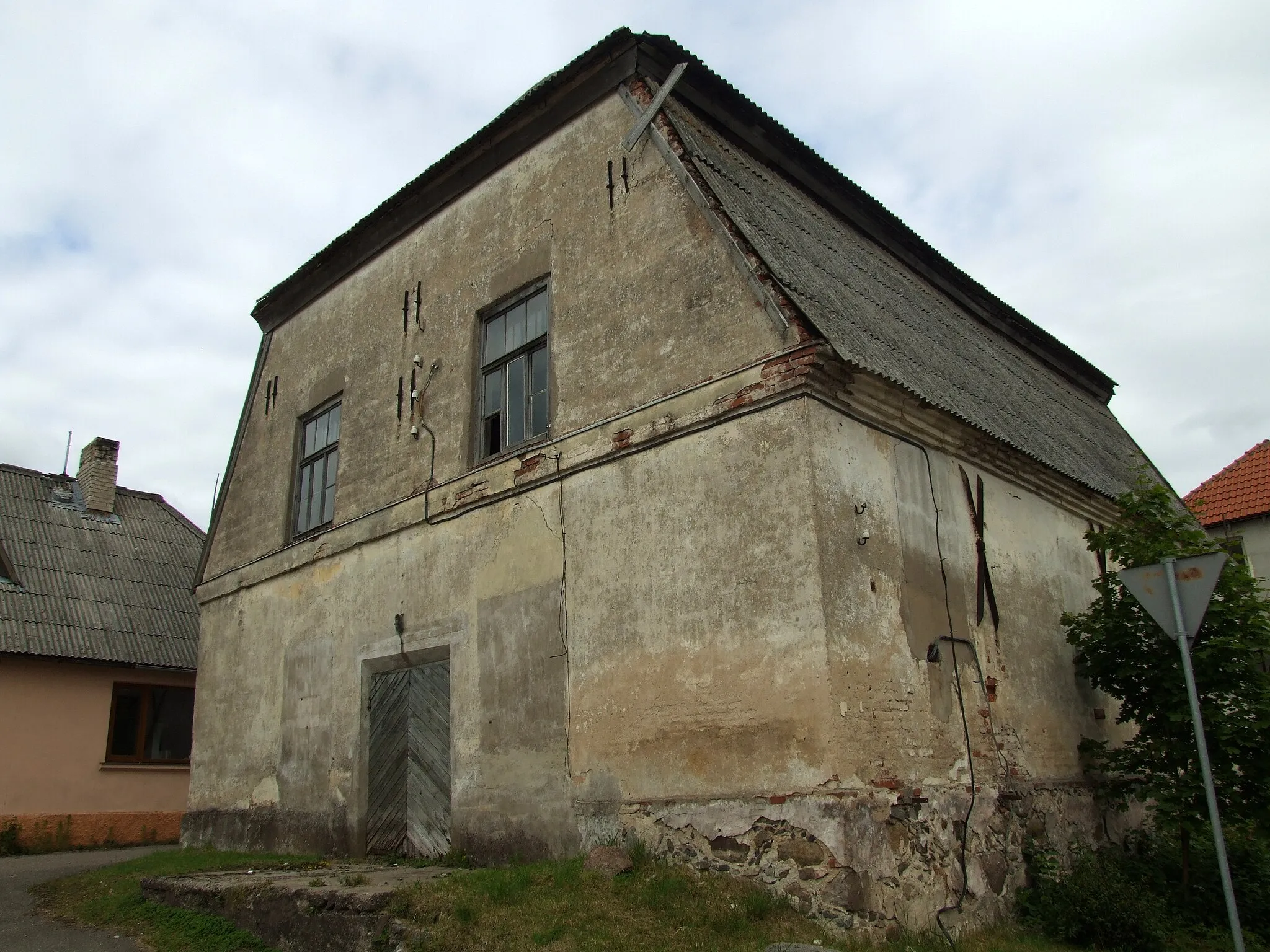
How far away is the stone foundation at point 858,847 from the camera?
19.6 ft

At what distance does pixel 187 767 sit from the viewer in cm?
1636

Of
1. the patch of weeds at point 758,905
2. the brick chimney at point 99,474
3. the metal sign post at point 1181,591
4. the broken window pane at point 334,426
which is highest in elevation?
the brick chimney at point 99,474

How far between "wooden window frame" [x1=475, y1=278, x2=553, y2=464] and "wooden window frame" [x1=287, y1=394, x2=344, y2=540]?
100.0 inches

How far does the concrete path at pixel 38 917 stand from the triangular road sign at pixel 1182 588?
7.67 metres

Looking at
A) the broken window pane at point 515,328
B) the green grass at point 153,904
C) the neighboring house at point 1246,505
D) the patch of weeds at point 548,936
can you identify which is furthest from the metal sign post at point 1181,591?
the neighboring house at point 1246,505

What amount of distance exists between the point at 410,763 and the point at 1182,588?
268 inches

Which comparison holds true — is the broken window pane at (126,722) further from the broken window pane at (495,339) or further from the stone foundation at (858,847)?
the stone foundation at (858,847)

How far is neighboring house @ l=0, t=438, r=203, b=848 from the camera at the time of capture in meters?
14.8

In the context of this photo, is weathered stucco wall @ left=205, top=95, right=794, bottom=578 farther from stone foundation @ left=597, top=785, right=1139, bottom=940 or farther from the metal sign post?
stone foundation @ left=597, top=785, right=1139, bottom=940

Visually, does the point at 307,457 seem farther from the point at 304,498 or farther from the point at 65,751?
the point at 65,751

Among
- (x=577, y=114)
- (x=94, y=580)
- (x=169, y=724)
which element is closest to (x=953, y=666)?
(x=577, y=114)

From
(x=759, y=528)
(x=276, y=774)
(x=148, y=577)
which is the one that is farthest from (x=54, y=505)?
(x=759, y=528)

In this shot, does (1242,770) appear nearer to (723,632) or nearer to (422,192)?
(723,632)

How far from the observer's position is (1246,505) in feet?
63.1
